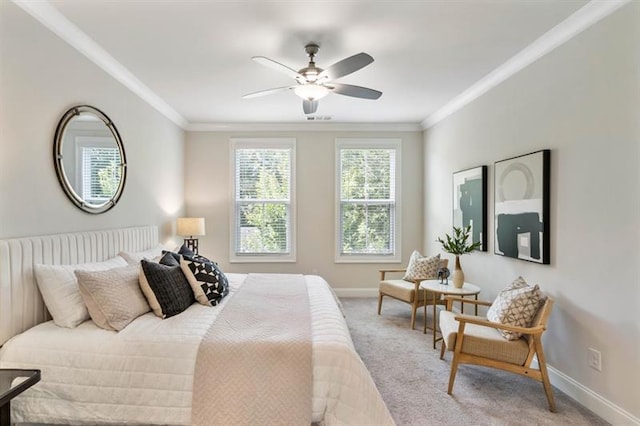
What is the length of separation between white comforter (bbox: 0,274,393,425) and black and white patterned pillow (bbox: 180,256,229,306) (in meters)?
0.66

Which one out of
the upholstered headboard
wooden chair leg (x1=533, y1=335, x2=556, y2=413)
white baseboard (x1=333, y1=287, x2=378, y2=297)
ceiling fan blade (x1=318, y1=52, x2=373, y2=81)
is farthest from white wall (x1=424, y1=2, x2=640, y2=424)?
the upholstered headboard

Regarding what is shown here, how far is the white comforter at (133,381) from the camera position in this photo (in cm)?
186

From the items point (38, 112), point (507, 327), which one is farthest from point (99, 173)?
point (507, 327)

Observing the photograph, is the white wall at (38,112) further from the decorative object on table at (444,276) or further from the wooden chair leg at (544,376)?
the wooden chair leg at (544,376)

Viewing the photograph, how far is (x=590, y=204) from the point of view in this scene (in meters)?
2.37

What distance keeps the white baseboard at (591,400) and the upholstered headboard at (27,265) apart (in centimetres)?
372

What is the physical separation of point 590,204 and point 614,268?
0.45 metres

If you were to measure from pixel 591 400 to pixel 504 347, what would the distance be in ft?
2.02

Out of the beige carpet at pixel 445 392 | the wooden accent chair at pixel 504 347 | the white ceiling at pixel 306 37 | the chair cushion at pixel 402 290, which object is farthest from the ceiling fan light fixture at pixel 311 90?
the chair cushion at pixel 402 290

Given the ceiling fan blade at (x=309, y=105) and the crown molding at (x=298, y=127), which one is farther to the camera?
the crown molding at (x=298, y=127)

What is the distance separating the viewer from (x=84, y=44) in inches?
109

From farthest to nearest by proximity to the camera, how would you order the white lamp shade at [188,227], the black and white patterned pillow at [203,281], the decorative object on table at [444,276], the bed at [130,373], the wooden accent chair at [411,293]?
the white lamp shade at [188,227]
the wooden accent chair at [411,293]
the decorative object on table at [444,276]
the black and white patterned pillow at [203,281]
the bed at [130,373]

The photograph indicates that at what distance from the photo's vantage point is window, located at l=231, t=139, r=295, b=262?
5.46m

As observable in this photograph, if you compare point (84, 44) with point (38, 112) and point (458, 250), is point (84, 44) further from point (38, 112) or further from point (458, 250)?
point (458, 250)
